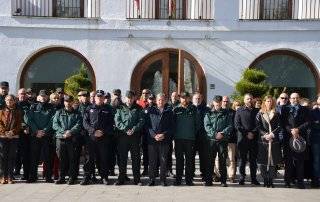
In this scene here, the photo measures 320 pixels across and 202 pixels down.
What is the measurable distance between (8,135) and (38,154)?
0.80 metres

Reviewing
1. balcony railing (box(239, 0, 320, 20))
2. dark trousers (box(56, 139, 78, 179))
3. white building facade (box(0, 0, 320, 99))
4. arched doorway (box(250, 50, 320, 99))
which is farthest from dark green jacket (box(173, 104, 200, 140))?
balcony railing (box(239, 0, 320, 20))

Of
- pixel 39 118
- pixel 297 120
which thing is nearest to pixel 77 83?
pixel 39 118

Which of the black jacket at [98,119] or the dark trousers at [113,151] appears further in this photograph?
the dark trousers at [113,151]

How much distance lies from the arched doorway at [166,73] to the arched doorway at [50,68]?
2.11 m

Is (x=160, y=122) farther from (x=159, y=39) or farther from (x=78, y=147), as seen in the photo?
(x=159, y=39)

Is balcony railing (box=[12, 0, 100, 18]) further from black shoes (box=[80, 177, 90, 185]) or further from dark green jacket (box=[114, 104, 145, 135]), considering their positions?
black shoes (box=[80, 177, 90, 185])

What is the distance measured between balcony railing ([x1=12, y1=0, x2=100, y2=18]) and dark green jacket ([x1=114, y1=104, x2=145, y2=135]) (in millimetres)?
7351

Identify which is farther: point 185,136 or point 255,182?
point 255,182

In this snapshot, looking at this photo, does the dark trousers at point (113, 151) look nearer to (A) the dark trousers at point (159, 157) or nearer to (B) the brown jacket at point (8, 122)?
(A) the dark trousers at point (159, 157)

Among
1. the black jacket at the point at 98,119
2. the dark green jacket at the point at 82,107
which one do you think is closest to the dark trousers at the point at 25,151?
the dark green jacket at the point at 82,107

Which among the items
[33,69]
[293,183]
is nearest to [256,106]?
[293,183]

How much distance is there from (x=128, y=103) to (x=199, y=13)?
7.49 meters

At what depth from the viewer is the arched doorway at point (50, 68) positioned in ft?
59.9

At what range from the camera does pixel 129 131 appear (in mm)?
11227
